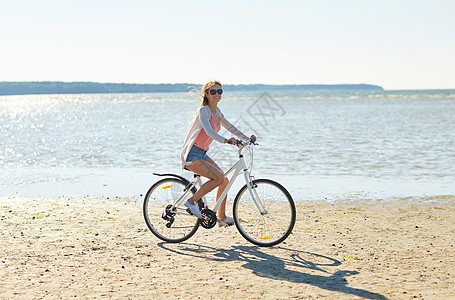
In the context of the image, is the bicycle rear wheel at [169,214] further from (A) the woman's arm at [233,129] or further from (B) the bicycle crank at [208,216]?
(A) the woman's arm at [233,129]

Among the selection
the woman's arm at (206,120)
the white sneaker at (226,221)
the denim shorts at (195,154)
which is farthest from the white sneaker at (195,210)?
the woman's arm at (206,120)

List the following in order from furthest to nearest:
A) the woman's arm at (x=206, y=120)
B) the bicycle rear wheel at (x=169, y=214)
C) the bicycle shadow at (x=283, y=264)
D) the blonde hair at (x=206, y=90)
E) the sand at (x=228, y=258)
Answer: the bicycle rear wheel at (x=169, y=214)
the blonde hair at (x=206, y=90)
the woman's arm at (x=206, y=120)
the bicycle shadow at (x=283, y=264)
the sand at (x=228, y=258)

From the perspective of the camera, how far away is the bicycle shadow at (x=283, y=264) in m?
5.14

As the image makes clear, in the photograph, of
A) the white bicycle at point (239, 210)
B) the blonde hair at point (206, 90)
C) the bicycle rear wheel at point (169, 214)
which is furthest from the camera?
the bicycle rear wheel at point (169, 214)

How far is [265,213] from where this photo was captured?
6.60m

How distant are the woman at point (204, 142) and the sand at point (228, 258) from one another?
2.28ft

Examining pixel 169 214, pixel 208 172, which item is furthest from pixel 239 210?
pixel 169 214

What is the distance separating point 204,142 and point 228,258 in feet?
4.48

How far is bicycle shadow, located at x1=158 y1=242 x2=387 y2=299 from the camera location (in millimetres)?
5139

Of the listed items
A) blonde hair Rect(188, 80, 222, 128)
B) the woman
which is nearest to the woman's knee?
the woman

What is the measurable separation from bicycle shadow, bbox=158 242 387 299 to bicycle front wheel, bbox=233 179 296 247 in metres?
0.19

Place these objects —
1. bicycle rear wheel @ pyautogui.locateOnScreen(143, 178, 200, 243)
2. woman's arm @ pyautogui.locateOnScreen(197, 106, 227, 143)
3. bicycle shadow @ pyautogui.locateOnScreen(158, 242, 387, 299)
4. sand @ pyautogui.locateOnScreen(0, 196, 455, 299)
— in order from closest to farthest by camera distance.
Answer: sand @ pyautogui.locateOnScreen(0, 196, 455, 299)
bicycle shadow @ pyautogui.locateOnScreen(158, 242, 387, 299)
woman's arm @ pyautogui.locateOnScreen(197, 106, 227, 143)
bicycle rear wheel @ pyautogui.locateOnScreen(143, 178, 200, 243)

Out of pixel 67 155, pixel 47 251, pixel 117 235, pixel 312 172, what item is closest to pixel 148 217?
pixel 117 235

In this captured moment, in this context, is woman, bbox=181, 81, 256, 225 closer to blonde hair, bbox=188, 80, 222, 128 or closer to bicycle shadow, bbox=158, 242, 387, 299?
blonde hair, bbox=188, 80, 222, 128
